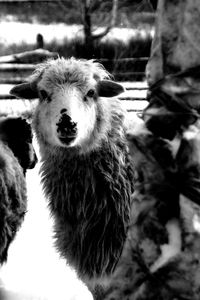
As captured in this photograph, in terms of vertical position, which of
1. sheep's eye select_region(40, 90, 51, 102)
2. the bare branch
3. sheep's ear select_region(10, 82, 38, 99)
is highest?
sheep's eye select_region(40, 90, 51, 102)

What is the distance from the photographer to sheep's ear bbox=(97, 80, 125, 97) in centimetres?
404

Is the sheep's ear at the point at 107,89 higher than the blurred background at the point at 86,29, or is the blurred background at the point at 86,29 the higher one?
Answer: the sheep's ear at the point at 107,89

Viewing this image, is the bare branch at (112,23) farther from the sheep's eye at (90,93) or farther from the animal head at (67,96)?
the sheep's eye at (90,93)

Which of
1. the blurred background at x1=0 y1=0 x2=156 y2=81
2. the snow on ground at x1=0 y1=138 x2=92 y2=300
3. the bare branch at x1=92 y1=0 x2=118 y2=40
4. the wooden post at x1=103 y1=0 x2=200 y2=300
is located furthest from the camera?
the bare branch at x1=92 y1=0 x2=118 y2=40

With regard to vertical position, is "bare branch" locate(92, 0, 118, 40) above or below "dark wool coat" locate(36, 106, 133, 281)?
below

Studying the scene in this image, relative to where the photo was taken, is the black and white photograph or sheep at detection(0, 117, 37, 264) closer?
the black and white photograph

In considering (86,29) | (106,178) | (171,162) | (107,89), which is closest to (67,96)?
(107,89)

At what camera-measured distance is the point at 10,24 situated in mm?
14266

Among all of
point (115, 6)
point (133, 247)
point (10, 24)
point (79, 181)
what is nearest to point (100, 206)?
point (79, 181)

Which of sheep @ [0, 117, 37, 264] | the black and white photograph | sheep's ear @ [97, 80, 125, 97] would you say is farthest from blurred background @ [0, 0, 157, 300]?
sheep's ear @ [97, 80, 125, 97]

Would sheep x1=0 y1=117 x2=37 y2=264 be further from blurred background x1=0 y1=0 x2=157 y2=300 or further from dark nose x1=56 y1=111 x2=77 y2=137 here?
blurred background x1=0 y1=0 x2=157 y2=300

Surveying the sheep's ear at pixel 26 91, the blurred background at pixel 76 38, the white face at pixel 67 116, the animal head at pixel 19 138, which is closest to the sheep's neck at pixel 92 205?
the white face at pixel 67 116

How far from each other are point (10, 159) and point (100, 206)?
2.43 feet

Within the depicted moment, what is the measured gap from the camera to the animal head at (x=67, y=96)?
3.57 metres
